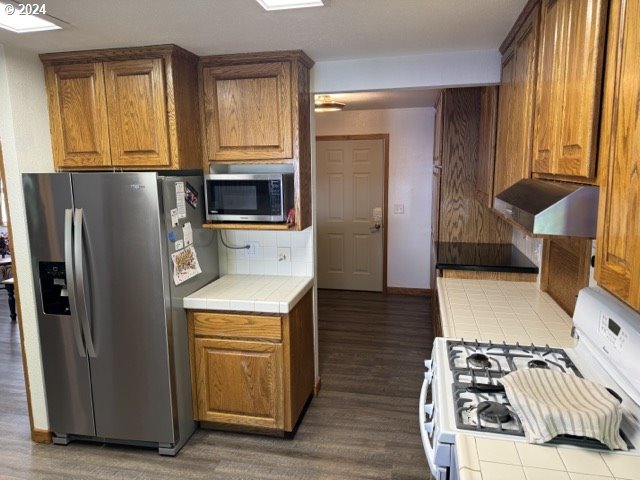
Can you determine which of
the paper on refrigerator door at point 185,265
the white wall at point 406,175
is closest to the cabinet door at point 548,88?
the paper on refrigerator door at point 185,265

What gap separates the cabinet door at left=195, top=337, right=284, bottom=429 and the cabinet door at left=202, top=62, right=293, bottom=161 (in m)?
1.13

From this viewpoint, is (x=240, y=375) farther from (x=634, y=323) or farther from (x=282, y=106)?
(x=634, y=323)

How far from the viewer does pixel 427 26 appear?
2.08 meters

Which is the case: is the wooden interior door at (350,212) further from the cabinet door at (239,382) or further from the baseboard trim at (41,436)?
the baseboard trim at (41,436)

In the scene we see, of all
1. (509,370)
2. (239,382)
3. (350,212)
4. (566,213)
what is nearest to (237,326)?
(239,382)

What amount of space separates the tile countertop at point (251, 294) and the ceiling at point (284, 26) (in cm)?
139

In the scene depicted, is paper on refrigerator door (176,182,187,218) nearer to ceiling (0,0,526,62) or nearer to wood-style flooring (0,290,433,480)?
ceiling (0,0,526,62)

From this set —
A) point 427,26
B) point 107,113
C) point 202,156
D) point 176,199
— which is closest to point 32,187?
point 107,113

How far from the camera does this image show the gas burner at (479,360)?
1604 millimetres

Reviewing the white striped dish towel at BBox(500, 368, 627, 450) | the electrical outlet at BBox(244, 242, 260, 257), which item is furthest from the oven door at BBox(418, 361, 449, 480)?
the electrical outlet at BBox(244, 242, 260, 257)

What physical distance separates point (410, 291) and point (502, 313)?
3272 millimetres

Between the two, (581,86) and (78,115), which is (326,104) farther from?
(581,86)

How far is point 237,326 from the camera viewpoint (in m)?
2.51

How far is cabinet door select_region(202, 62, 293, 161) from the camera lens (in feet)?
8.36
